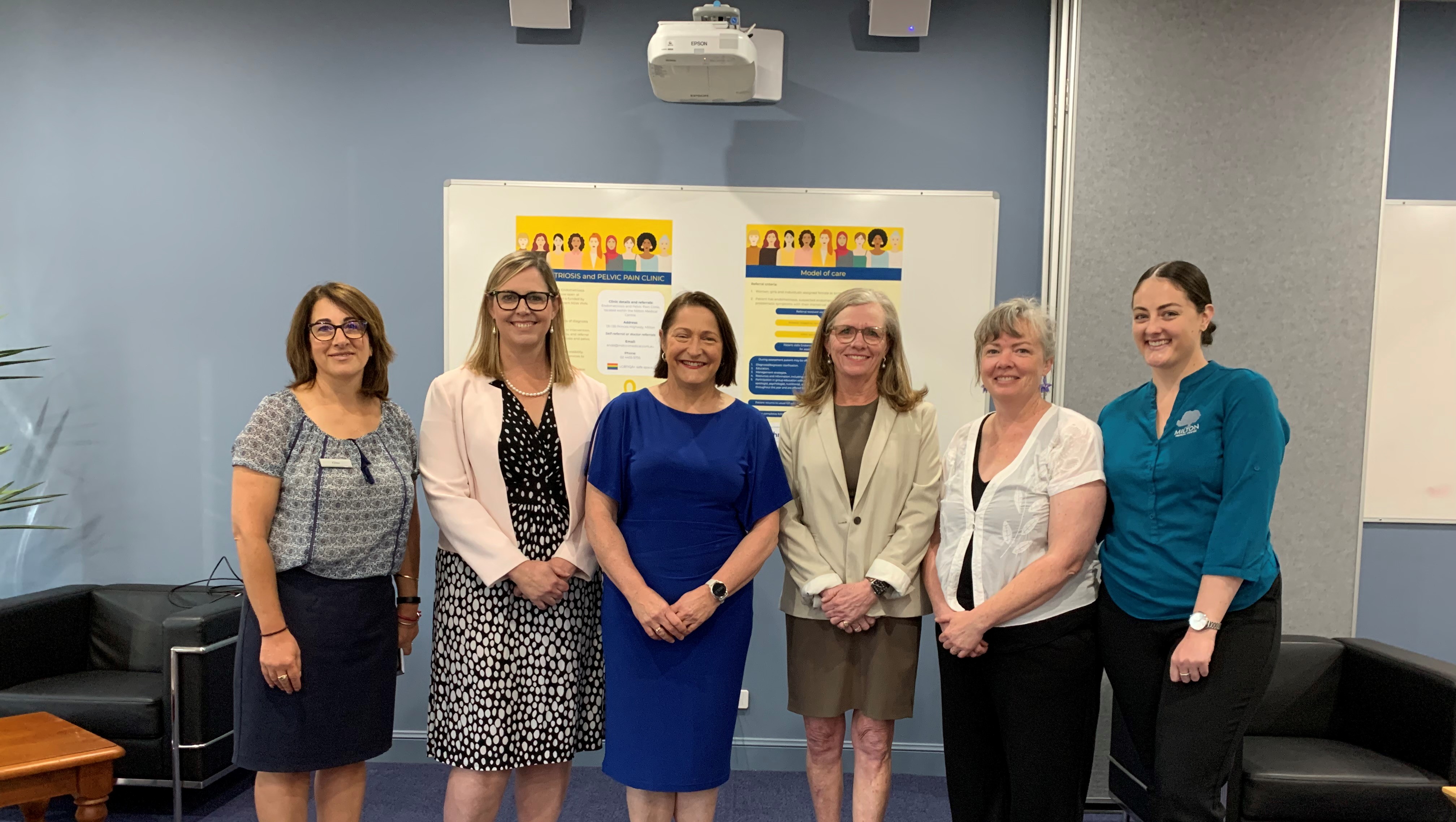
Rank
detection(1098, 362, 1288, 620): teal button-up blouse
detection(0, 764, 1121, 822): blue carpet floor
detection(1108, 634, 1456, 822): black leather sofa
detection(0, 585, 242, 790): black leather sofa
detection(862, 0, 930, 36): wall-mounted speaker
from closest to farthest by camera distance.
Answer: detection(1098, 362, 1288, 620): teal button-up blouse
detection(1108, 634, 1456, 822): black leather sofa
detection(0, 585, 242, 790): black leather sofa
detection(0, 764, 1121, 822): blue carpet floor
detection(862, 0, 930, 36): wall-mounted speaker

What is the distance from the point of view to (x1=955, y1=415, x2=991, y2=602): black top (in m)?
1.94

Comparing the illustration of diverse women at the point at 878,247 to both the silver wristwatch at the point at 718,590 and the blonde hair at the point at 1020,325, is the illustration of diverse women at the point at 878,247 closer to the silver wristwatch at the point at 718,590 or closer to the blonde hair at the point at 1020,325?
the blonde hair at the point at 1020,325

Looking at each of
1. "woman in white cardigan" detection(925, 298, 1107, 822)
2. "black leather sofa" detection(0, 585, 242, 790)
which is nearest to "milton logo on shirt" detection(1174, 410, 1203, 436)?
"woman in white cardigan" detection(925, 298, 1107, 822)

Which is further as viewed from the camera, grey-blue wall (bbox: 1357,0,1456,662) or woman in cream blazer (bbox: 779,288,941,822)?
grey-blue wall (bbox: 1357,0,1456,662)

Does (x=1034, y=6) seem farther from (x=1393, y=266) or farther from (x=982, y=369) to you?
(x=982, y=369)

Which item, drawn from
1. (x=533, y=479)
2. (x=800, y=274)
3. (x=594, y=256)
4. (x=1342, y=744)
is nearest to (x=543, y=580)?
(x=533, y=479)

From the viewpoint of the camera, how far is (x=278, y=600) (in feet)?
6.25

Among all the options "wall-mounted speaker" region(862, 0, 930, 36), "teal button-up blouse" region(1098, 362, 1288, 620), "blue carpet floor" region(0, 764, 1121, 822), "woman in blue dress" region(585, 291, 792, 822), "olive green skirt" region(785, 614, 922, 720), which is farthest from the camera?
"wall-mounted speaker" region(862, 0, 930, 36)

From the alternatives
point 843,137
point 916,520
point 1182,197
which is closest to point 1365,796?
point 916,520

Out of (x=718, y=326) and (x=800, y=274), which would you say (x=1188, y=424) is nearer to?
(x=718, y=326)

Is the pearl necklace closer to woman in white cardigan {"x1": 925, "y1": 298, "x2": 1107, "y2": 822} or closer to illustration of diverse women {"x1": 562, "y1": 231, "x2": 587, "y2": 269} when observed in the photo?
woman in white cardigan {"x1": 925, "y1": 298, "x2": 1107, "y2": 822}

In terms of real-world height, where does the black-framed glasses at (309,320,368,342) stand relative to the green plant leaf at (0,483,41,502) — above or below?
above

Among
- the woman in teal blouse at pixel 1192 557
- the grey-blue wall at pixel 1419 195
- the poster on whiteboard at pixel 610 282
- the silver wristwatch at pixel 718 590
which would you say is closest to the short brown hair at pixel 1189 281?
the woman in teal blouse at pixel 1192 557

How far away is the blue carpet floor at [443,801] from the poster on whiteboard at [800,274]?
1501 millimetres
